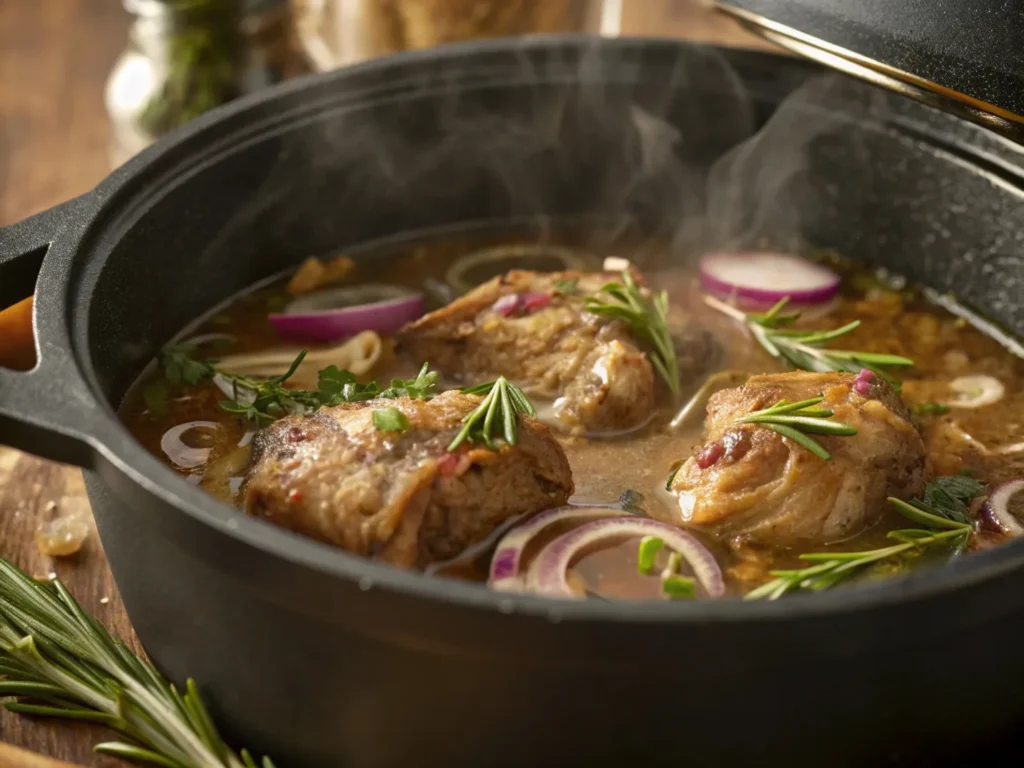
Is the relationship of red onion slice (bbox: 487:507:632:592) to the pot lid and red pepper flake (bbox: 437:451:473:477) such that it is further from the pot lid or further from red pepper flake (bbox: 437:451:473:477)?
the pot lid

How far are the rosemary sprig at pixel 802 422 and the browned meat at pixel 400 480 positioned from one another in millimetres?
416

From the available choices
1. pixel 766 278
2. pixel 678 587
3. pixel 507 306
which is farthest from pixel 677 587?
pixel 766 278

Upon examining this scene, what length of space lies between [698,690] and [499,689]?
29cm

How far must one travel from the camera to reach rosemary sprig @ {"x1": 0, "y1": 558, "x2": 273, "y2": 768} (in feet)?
7.21

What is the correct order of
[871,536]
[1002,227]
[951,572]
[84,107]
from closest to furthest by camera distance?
[951,572], [871,536], [1002,227], [84,107]

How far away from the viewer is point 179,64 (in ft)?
14.7

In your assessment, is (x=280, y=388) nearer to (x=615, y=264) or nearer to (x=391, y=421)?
(x=391, y=421)

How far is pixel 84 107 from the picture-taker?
16.9 ft

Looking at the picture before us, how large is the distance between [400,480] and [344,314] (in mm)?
1069

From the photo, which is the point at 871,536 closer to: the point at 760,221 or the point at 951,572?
the point at 951,572

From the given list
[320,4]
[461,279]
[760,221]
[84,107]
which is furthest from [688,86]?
[84,107]

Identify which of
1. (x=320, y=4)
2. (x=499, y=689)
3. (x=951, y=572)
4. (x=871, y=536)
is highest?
(x=320, y=4)

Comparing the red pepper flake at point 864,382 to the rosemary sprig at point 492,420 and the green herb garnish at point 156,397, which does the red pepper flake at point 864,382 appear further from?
the green herb garnish at point 156,397

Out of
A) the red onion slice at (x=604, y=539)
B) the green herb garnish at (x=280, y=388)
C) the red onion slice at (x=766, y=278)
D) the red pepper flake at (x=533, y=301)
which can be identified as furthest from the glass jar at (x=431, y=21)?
the red onion slice at (x=604, y=539)
